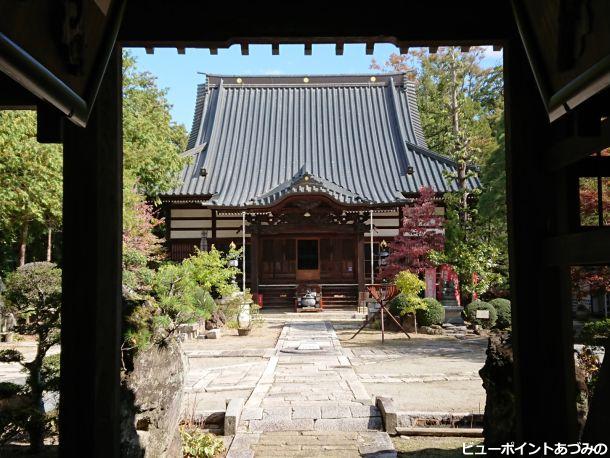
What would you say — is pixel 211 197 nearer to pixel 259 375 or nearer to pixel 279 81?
pixel 279 81

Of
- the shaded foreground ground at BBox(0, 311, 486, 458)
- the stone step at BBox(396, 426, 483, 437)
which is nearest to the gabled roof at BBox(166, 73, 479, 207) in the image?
the shaded foreground ground at BBox(0, 311, 486, 458)

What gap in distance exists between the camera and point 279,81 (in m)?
26.7

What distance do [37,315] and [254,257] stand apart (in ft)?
49.5

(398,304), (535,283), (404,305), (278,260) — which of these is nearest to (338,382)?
(535,283)

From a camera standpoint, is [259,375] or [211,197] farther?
[211,197]

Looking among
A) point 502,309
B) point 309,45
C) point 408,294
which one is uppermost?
point 309,45

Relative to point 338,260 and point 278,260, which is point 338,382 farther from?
point 278,260

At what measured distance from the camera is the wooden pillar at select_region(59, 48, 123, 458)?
8.79ft

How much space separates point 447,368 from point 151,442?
651 centimetres

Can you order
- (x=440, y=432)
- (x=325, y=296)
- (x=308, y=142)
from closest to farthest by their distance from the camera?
(x=440, y=432) → (x=325, y=296) → (x=308, y=142)

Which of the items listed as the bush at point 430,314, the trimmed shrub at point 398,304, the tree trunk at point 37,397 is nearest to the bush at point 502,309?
the bush at point 430,314

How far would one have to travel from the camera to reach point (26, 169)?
12.5m

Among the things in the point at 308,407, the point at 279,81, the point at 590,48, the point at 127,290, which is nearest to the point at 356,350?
the point at 308,407

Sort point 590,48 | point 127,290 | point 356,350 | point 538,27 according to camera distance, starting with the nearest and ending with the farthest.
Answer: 1. point 590,48
2. point 538,27
3. point 127,290
4. point 356,350
